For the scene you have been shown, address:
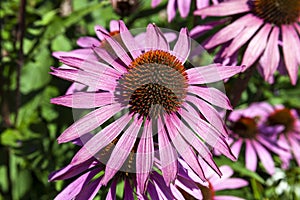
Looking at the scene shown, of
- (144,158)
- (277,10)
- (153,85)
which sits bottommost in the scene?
(144,158)

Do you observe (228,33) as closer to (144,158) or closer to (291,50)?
(291,50)

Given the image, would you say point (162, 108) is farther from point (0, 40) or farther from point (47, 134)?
point (0, 40)

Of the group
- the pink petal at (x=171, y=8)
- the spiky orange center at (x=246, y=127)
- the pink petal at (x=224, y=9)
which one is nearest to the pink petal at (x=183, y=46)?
the pink petal at (x=224, y=9)

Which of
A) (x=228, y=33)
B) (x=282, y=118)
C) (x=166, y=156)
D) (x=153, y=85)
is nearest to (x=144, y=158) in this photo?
(x=166, y=156)

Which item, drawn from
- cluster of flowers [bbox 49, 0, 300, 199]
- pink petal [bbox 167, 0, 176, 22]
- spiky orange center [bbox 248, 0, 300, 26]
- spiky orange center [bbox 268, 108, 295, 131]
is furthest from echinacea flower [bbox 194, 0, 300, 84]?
spiky orange center [bbox 268, 108, 295, 131]

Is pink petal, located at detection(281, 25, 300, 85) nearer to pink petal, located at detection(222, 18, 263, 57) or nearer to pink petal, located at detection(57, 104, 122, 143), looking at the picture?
pink petal, located at detection(222, 18, 263, 57)
